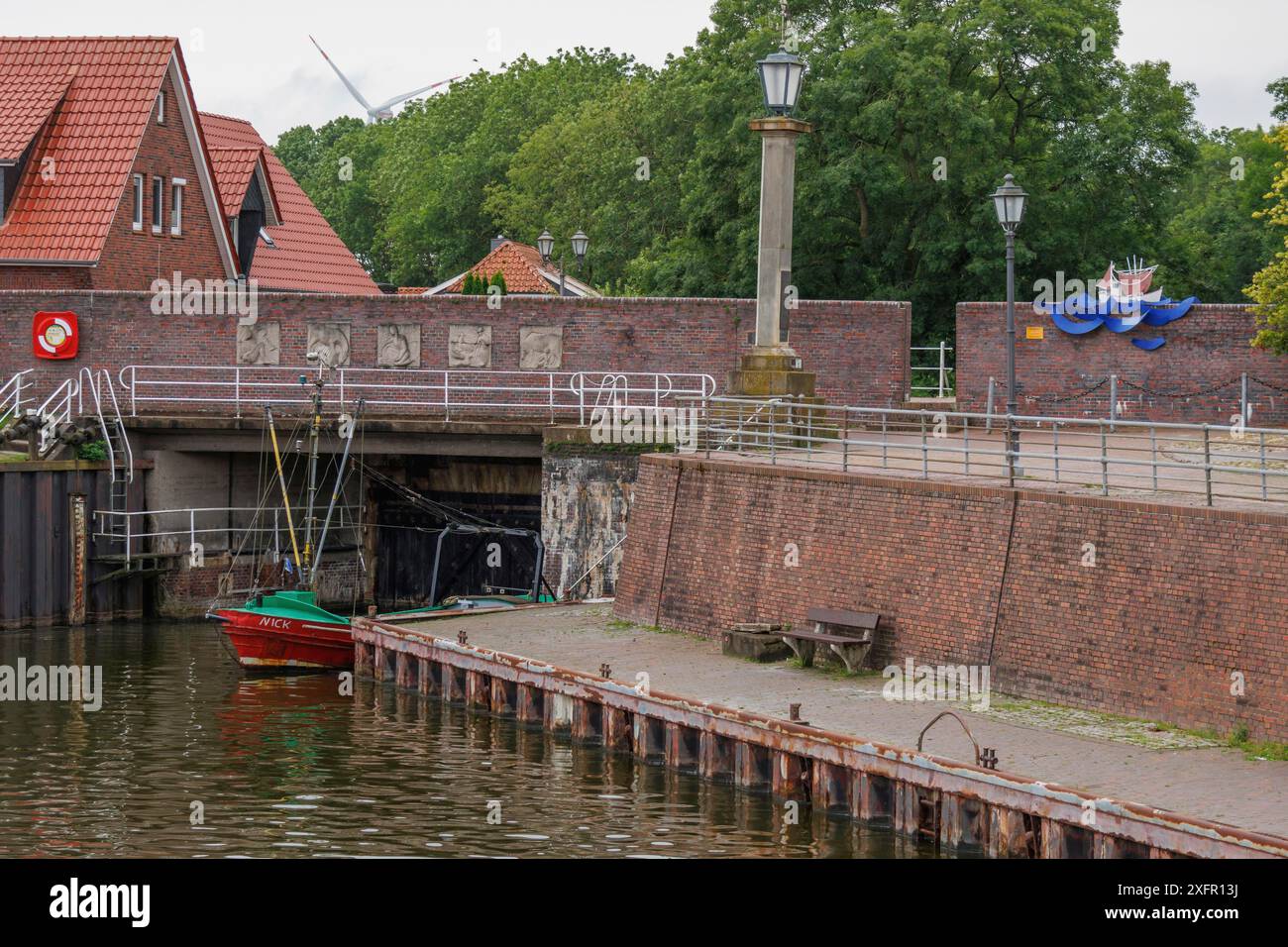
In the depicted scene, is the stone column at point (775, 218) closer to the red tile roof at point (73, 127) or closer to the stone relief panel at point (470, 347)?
the stone relief panel at point (470, 347)

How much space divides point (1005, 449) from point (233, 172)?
25455 mm

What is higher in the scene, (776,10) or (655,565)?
(776,10)

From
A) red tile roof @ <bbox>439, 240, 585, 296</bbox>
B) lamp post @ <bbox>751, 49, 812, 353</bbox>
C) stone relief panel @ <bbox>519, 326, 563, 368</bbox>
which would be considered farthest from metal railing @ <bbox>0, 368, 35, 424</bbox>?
red tile roof @ <bbox>439, 240, 585, 296</bbox>

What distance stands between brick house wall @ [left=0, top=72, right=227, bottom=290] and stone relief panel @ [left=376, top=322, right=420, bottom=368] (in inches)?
280

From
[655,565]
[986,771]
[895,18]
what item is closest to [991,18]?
[895,18]

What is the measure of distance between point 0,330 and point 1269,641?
87.5 feet

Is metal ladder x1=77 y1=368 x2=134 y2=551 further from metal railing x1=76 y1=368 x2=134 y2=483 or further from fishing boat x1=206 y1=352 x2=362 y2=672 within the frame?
fishing boat x1=206 y1=352 x2=362 y2=672

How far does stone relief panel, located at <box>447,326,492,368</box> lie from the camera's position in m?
37.5

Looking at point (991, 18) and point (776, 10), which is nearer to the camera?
point (991, 18)

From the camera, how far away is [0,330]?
3866 centimetres

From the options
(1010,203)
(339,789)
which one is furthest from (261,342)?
(1010,203)

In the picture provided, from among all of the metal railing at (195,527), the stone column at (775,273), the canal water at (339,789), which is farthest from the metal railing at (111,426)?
the stone column at (775,273)

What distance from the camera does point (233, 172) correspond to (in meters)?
47.7

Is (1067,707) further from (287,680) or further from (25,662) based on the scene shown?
(25,662)
